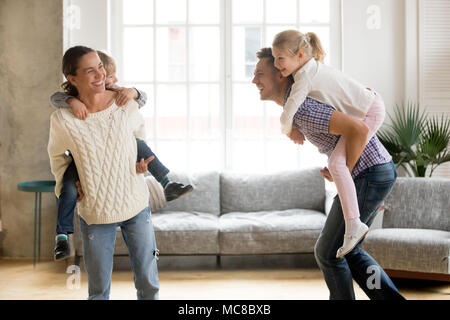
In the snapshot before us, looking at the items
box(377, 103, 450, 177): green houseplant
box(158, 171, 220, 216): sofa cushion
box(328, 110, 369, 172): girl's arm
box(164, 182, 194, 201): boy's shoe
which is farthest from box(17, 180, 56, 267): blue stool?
box(328, 110, 369, 172): girl's arm

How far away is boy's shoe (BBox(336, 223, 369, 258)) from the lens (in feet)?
6.41

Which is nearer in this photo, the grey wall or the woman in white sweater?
the woman in white sweater

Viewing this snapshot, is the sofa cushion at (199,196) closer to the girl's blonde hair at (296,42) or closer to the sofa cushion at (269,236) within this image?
the sofa cushion at (269,236)

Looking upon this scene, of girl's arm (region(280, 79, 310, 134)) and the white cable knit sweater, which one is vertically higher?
girl's arm (region(280, 79, 310, 134))

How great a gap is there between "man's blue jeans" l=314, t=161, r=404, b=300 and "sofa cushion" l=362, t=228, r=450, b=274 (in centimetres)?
144

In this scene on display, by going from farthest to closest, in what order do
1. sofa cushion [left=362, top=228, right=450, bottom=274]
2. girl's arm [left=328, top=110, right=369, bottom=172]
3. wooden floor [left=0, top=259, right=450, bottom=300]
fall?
wooden floor [left=0, top=259, right=450, bottom=300] < sofa cushion [left=362, top=228, right=450, bottom=274] < girl's arm [left=328, top=110, right=369, bottom=172]

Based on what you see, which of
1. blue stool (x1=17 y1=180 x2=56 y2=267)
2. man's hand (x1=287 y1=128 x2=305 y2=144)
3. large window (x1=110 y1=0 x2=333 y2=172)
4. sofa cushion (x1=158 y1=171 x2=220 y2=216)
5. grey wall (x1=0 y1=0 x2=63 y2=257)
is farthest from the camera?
large window (x1=110 y1=0 x2=333 y2=172)

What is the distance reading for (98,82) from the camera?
197 cm

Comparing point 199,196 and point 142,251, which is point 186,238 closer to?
point 199,196

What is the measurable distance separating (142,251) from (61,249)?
12.2 inches

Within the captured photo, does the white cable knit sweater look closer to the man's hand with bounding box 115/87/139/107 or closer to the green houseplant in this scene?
the man's hand with bounding box 115/87/139/107

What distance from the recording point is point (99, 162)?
1.96m

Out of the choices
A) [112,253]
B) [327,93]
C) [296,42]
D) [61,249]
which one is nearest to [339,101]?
[327,93]
